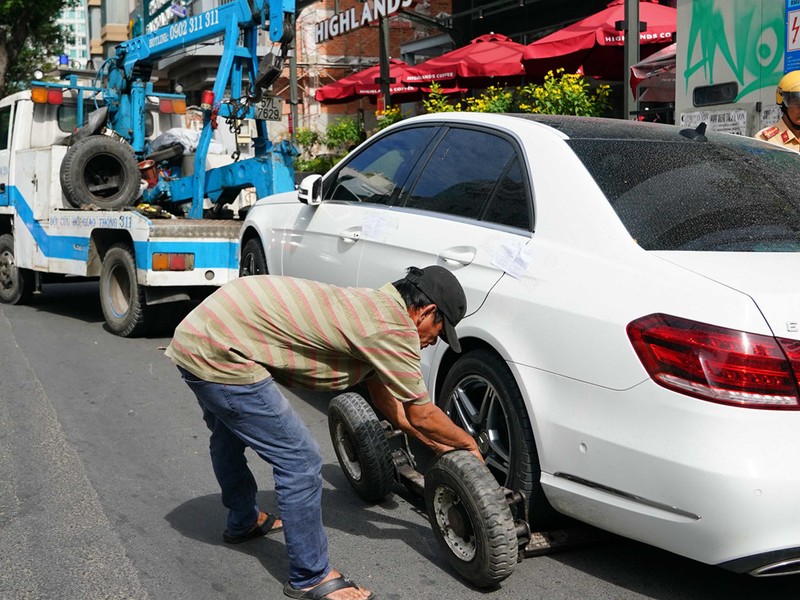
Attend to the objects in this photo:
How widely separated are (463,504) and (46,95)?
8.52 meters

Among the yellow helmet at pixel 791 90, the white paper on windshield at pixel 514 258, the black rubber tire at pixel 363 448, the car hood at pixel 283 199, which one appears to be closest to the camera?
the white paper on windshield at pixel 514 258

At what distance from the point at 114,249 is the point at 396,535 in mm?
5647

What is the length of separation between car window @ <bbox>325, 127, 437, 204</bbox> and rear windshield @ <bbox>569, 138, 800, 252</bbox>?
1240mm

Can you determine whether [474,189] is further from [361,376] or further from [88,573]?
[88,573]

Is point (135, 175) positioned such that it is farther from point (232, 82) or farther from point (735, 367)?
→ point (735, 367)

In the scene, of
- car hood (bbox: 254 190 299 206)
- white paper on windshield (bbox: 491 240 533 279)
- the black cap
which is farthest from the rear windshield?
car hood (bbox: 254 190 299 206)

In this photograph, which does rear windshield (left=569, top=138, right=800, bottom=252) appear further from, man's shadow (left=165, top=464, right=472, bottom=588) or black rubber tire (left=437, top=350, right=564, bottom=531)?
man's shadow (left=165, top=464, right=472, bottom=588)

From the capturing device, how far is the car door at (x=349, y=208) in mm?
5066

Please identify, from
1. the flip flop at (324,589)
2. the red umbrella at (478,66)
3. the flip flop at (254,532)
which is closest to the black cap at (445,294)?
the flip flop at (324,589)

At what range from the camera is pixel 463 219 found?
14.3 ft

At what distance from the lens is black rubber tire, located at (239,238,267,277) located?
21.6ft

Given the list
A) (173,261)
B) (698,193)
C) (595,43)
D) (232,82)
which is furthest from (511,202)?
(595,43)

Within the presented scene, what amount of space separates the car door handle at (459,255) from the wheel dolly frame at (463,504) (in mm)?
770

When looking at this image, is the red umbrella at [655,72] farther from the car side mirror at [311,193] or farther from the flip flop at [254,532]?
the flip flop at [254,532]
